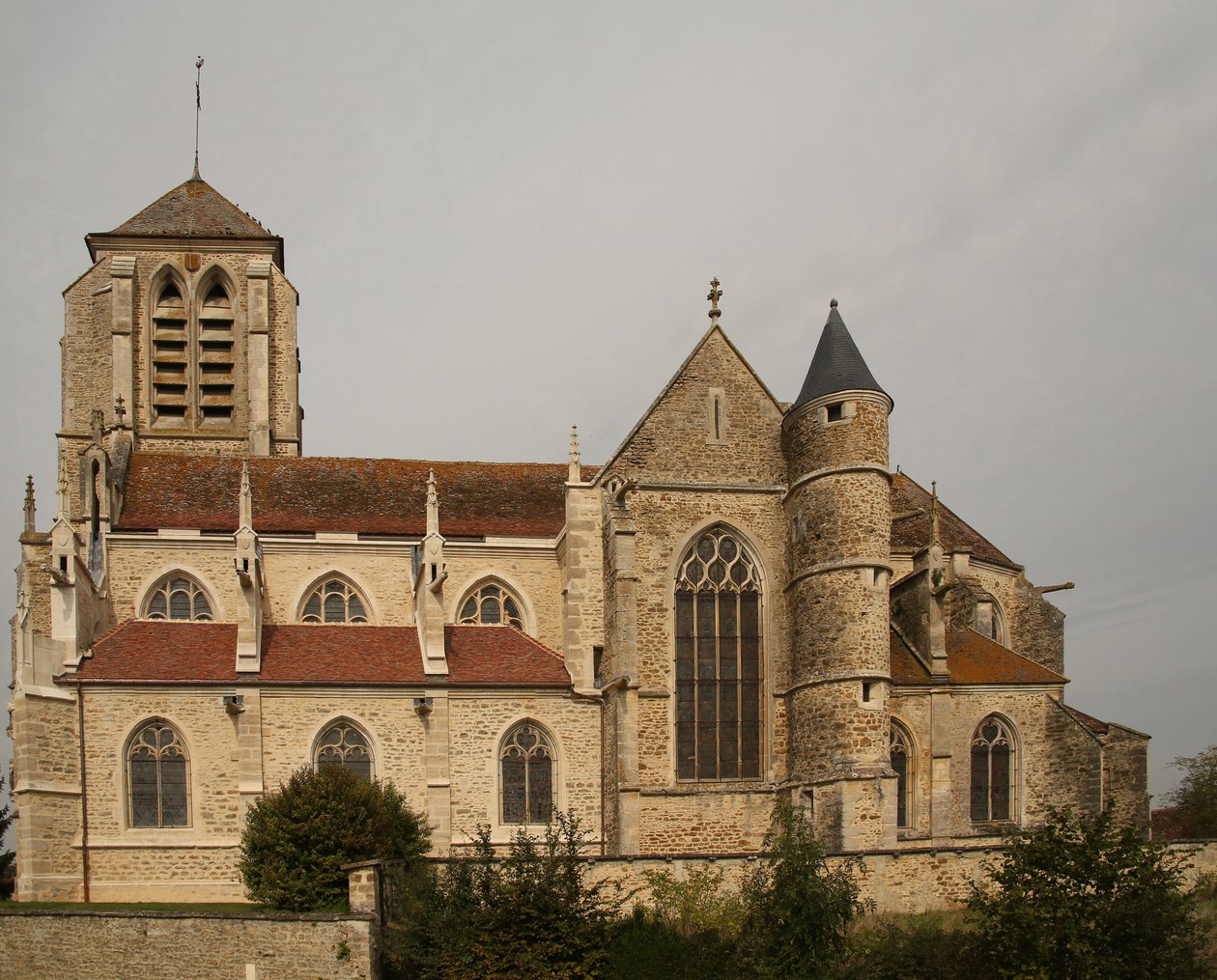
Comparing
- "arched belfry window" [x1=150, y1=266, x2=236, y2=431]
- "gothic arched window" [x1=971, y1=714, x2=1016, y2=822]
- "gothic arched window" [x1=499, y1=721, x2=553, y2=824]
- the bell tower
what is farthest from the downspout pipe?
"gothic arched window" [x1=971, y1=714, x2=1016, y2=822]

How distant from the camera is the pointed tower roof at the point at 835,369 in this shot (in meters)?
26.7

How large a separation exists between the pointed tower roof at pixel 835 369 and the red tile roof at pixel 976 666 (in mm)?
5796

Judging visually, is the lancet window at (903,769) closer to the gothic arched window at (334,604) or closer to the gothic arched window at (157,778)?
the gothic arched window at (334,604)

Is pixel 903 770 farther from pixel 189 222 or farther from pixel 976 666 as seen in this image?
pixel 189 222

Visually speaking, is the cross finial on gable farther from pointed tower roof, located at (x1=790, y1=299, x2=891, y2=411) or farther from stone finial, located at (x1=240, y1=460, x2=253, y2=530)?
pointed tower roof, located at (x1=790, y1=299, x2=891, y2=411)

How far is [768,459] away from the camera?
2783 cm

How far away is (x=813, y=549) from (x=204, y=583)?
13.0m

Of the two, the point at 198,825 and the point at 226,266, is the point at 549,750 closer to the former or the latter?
the point at 198,825

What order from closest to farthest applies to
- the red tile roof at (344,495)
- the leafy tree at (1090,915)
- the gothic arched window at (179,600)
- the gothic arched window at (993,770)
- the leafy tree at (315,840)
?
the leafy tree at (1090,915) → the leafy tree at (315,840) → the gothic arched window at (993,770) → the gothic arched window at (179,600) → the red tile roof at (344,495)

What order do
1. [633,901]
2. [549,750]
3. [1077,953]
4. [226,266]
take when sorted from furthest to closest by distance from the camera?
[226,266]
[549,750]
[633,901]
[1077,953]

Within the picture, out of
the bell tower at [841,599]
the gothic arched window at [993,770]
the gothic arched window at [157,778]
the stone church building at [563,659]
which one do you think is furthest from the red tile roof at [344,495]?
the gothic arched window at [993,770]

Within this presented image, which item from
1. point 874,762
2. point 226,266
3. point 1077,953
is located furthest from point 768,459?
point 226,266

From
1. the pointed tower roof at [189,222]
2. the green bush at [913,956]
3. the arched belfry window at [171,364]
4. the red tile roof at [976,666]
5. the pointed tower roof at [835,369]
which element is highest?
the pointed tower roof at [189,222]

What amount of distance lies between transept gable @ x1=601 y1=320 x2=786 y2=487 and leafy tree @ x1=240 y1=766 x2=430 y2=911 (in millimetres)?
8373
